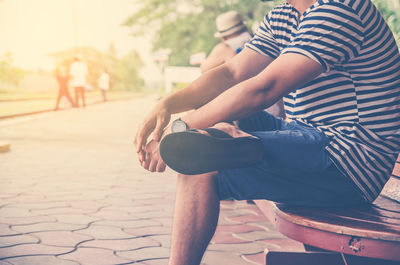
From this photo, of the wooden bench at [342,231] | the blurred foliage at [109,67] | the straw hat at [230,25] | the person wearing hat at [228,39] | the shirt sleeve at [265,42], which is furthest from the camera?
the blurred foliage at [109,67]

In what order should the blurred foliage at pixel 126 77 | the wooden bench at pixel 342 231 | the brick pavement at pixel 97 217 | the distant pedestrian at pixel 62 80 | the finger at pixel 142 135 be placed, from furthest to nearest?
1. the blurred foliage at pixel 126 77
2. the distant pedestrian at pixel 62 80
3. the brick pavement at pixel 97 217
4. the finger at pixel 142 135
5. the wooden bench at pixel 342 231

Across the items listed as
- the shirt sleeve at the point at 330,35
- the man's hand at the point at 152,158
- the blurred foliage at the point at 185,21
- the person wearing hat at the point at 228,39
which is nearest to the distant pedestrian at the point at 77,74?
the blurred foliage at the point at 185,21

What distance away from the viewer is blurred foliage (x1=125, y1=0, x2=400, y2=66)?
27767 millimetres

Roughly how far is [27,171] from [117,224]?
2755mm

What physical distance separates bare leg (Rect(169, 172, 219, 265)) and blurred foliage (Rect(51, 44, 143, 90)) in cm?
5875

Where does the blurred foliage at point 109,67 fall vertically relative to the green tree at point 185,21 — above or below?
below

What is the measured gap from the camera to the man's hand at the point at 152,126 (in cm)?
210

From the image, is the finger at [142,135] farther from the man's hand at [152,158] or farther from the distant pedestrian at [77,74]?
the distant pedestrian at [77,74]

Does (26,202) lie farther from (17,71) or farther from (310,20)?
(17,71)

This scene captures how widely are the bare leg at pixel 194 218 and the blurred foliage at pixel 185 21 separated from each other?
25207 mm

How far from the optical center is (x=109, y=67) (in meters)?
70.6

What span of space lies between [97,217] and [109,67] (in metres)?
68.1

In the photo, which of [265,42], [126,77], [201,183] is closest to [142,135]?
[201,183]

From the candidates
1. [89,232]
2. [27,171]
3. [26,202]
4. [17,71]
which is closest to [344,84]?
[89,232]
